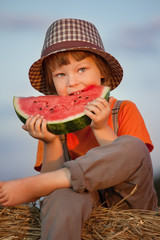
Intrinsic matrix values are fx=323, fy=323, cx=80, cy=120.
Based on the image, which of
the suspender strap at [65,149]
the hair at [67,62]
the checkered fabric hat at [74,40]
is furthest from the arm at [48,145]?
the checkered fabric hat at [74,40]

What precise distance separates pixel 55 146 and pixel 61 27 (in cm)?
132


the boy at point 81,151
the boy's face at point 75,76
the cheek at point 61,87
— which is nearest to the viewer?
the boy at point 81,151

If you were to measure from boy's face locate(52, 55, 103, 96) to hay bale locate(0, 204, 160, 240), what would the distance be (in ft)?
4.09

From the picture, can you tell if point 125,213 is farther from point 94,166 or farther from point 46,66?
point 46,66

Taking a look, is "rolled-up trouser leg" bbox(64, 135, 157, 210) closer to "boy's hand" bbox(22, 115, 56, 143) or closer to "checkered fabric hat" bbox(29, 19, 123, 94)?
"boy's hand" bbox(22, 115, 56, 143)

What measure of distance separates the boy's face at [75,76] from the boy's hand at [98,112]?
41cm

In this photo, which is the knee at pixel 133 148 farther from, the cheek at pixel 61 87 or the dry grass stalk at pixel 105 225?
the cheek at pixel 61 87

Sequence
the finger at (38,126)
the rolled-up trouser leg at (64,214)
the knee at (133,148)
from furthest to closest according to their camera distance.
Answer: the finger at (38,126), the knee at (133,148), the rolled-up trouser leg at (64,214)

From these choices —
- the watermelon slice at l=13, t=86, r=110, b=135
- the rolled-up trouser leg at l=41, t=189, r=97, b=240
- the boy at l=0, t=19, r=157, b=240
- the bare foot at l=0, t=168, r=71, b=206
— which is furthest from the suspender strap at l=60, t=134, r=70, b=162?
the rolled-up trouser leg at l=41, t=189, r=97, b=240

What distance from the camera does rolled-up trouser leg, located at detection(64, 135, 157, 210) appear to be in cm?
217

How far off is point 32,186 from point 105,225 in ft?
1.97

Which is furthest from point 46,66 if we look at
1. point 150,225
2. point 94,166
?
point 150,225

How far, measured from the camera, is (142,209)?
8.62ft

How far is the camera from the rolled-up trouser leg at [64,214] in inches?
77.7
